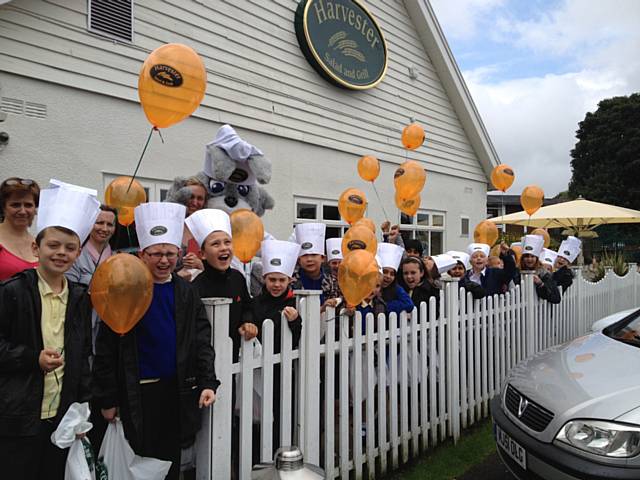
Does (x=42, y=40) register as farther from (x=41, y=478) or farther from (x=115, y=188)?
(x=41, y=478)

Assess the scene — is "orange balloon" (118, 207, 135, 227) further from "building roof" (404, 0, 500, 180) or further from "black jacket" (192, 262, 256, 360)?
"building roof" (404, 0, 500, 180)

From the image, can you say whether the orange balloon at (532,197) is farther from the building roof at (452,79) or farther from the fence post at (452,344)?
the building roof at (452,79)

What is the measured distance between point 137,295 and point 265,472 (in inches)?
35.4

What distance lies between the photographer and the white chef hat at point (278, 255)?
299cm

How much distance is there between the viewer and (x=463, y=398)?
4.30m

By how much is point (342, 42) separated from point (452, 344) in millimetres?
6373

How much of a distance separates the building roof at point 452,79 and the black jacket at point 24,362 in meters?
10.2

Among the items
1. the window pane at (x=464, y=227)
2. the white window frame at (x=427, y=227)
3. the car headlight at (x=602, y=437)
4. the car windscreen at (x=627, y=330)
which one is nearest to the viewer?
the car headlight at (x=602, y=437)

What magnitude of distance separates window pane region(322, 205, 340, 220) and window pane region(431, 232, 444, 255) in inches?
130

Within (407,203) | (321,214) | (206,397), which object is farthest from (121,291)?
(321,214)

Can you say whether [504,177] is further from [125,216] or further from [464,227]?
[125,216]

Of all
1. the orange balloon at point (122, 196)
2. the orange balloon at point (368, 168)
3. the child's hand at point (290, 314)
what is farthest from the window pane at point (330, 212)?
the child's hand at point (290, 314)

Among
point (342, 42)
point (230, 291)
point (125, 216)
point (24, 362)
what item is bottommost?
point (24, 362)

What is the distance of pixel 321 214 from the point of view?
8.41 meters
